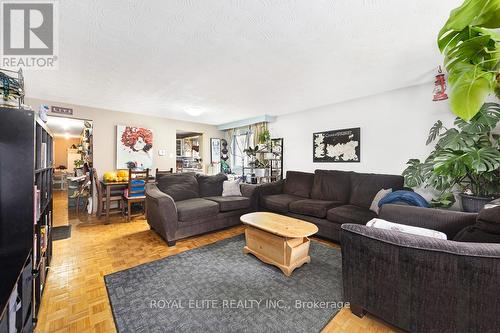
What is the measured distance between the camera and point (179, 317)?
144 cm

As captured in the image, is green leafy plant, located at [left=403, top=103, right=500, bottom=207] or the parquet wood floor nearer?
the parquet wood floor

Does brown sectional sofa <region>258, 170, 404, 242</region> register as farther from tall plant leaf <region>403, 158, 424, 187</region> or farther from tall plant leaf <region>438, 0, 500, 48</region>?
tall plant leaf <region>438, 0, 500, 48</region>

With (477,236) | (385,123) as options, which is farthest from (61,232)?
(385,123)

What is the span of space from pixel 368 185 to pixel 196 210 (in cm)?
259

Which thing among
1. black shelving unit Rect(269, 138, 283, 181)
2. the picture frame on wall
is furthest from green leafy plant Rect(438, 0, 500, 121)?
the picture frame on wall

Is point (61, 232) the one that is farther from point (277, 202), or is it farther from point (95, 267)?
point (277, 202)

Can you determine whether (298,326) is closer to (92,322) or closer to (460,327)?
(460,327)

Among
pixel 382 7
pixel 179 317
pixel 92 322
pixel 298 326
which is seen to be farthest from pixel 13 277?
pixel 382 7

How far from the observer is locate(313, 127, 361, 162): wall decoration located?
3.54m

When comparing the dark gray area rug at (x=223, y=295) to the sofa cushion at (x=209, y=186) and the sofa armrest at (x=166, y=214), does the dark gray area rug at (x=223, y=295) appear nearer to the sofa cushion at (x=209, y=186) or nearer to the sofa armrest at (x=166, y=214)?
the sofa armrest at (x=166, y=214)

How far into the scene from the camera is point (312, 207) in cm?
298

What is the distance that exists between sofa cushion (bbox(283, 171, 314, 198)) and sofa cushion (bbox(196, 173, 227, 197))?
136 cm

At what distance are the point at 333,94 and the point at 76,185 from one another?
643cm

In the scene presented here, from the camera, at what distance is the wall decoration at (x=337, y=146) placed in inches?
140
